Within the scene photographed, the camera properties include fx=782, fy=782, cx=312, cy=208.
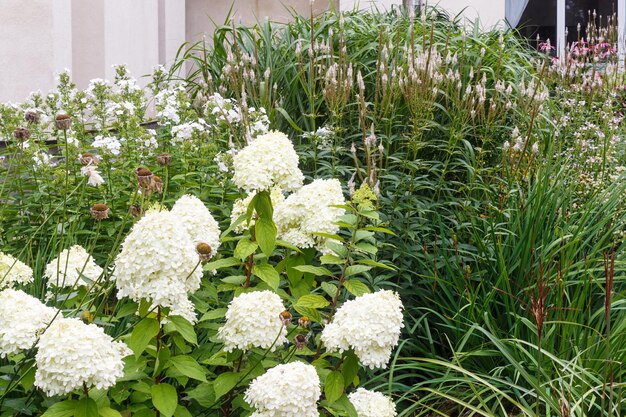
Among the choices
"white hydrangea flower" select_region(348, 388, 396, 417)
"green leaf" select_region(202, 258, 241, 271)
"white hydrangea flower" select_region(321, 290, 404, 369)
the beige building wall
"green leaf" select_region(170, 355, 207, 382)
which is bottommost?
"white hydrangea flower" select_region(348, 388, 396, 417)

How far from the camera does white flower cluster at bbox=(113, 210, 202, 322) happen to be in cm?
190

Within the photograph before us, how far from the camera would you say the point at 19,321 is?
78.7 inches

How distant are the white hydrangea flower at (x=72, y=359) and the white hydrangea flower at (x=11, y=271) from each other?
533 mm

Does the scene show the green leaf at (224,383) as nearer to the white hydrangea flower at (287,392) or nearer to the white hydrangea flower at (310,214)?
the white hydrangea flower at (287,392)

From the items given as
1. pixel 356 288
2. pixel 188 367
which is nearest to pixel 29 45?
pixel 356 288

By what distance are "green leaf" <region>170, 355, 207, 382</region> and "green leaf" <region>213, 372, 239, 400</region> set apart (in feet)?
0.18

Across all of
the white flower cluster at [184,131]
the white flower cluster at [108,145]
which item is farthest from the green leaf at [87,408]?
the white flower cluster at [184,131]

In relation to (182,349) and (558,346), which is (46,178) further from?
(558,346)

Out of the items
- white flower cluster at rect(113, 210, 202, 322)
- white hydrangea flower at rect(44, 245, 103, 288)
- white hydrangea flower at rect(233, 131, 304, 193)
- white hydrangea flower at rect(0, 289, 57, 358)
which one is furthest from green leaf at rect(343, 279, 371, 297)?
white hydrangea flower at rect(0, 289, 57, 358)

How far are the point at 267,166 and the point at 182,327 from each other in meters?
0.57

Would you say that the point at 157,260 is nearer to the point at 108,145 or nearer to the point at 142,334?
the point at 142,334

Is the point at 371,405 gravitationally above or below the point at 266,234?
below

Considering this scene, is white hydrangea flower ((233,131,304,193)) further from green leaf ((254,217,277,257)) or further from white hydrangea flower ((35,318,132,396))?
white hydrangea flower ((35,318,132,396))

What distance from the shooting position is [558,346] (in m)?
3.18
